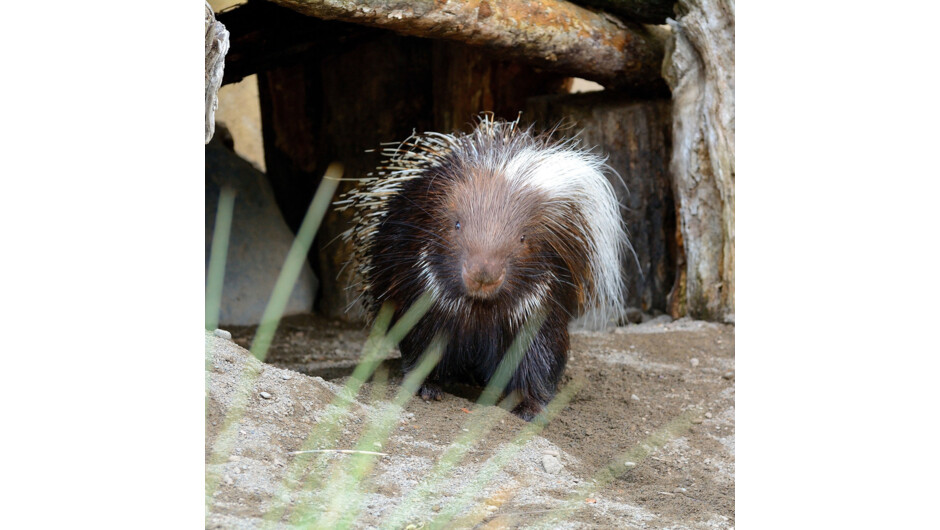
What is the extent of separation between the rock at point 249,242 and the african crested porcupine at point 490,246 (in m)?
2.01

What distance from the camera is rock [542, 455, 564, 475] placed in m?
2.51

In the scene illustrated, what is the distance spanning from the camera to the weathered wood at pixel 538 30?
3.00 meters

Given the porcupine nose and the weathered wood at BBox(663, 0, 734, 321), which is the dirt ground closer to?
the weathered wood at BBox(663, 0, 734, 321)

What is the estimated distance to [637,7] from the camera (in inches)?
161

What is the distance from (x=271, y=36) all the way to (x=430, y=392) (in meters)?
2.00

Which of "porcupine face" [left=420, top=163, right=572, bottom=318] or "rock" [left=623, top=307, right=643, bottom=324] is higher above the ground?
"porcupine face" [left=420, top=163, right=572, bottom=318]

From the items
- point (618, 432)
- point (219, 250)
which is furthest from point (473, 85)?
point (618, 432)

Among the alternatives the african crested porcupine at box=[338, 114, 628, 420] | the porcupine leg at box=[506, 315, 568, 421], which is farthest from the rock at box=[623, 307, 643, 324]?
the porcupine leg at box=[506, 315, 568, 421]

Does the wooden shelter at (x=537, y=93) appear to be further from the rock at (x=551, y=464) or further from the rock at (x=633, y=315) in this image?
the rock at (x=551, y=464)

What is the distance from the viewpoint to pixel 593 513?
2.12 metres

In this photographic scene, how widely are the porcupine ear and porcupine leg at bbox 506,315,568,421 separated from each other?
0.84ft

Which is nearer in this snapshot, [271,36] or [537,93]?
[271,36]

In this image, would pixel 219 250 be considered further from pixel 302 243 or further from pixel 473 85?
pixel 473 85

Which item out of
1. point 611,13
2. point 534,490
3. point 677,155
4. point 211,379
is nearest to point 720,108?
point 677,155
